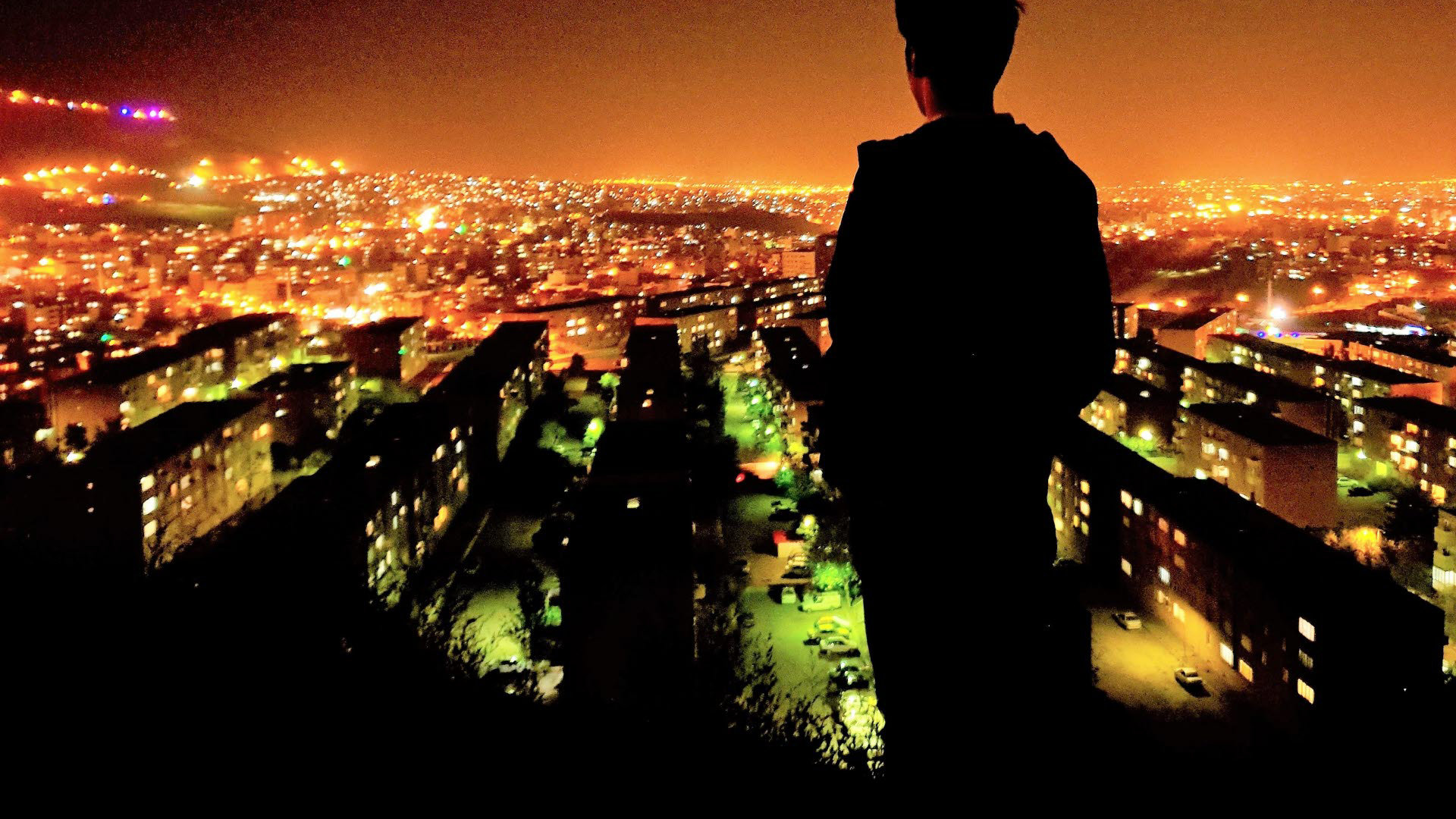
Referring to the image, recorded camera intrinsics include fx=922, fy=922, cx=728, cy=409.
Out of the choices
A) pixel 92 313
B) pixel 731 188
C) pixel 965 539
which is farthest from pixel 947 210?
pixel 731 188

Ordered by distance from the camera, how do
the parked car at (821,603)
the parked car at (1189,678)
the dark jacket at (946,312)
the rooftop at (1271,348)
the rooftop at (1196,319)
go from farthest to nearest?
the rooftop at (1196,319) → the rooftop at (1271,348) → the parked car at (821,603) → the parked car at (1189,678) → the dark jacket at (946,312)

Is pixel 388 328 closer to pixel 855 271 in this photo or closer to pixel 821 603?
pixel 821 603

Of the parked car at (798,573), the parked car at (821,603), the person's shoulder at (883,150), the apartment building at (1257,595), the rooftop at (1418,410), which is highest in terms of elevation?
the person's shoulder at (883,150)

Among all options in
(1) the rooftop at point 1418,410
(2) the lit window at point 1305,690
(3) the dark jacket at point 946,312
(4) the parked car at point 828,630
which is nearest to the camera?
(3) the dark jacket at point 946,312

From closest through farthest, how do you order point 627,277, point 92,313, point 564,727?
point 564,727, point 92,313, point 627,277

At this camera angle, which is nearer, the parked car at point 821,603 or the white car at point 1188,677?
the white car at point 1188,677

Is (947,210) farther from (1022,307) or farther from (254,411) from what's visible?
(254,411)

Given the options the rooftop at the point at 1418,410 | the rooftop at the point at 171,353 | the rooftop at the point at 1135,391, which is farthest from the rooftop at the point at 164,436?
the rooftop at the point at 1418,410

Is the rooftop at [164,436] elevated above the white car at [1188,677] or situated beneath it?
elevated above

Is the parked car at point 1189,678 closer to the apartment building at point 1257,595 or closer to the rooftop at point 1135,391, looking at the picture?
the apartment building at point 1257,595
